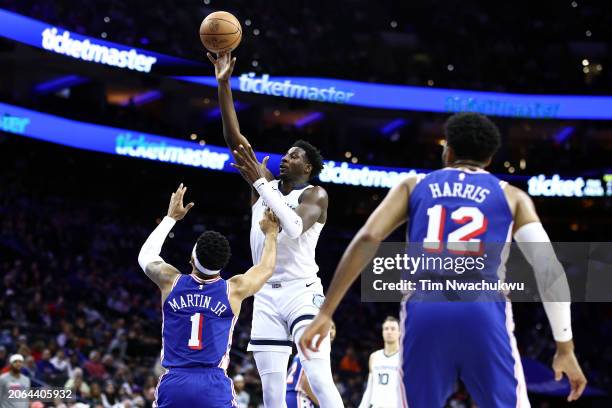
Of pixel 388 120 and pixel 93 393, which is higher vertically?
pixel 388 120

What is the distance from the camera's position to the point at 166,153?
2742 centimetres

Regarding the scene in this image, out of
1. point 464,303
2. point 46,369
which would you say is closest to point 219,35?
point 464,303

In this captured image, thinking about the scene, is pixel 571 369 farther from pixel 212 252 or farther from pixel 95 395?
→ pixel 95 395

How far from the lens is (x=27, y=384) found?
42.4 ft

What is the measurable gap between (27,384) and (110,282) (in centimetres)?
1119

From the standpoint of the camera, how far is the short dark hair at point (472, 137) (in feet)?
15.1

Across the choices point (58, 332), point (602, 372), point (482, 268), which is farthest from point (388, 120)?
point (482, 268)

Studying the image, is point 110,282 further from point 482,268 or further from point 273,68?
point 482,268

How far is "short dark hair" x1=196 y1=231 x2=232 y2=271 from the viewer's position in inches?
241

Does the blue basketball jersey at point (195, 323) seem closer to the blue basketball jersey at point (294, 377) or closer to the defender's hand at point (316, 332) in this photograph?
the defender's hand at point (316, 332)

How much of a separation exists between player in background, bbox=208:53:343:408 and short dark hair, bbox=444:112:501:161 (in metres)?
2.14

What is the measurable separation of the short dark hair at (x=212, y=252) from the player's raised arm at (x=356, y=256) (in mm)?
1740

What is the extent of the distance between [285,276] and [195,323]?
3.97ft

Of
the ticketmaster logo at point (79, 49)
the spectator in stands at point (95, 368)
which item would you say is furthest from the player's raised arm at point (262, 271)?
the ticketmaster logo at point (79, 49)
